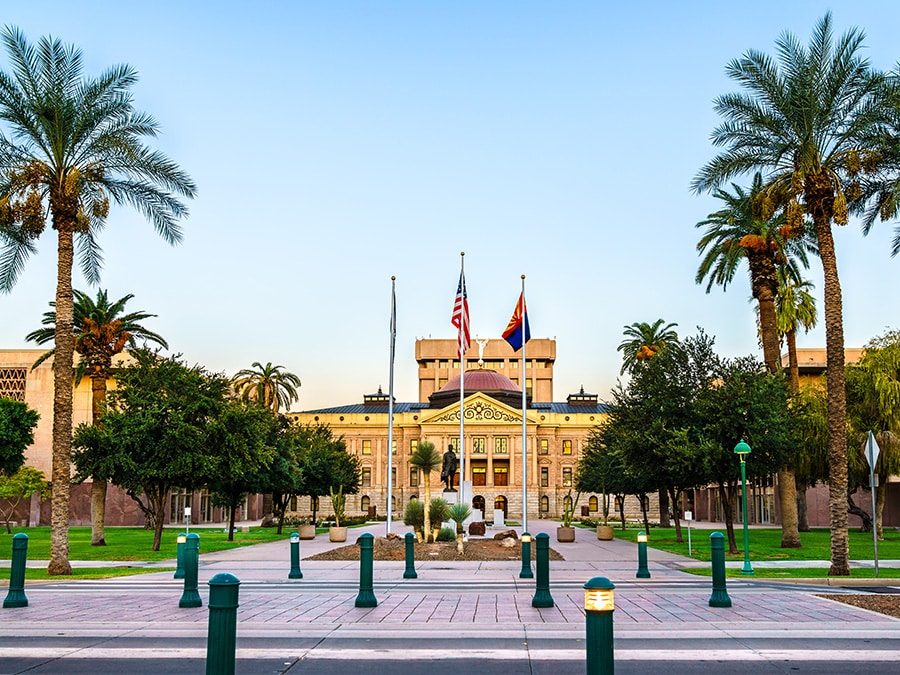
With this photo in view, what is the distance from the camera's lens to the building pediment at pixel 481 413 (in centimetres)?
11288

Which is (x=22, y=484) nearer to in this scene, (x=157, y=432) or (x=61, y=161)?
(x=157, y=432)

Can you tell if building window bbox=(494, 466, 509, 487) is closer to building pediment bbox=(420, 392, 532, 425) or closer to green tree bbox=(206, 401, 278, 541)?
building pediment bbox=(420, 392, 532, 425)

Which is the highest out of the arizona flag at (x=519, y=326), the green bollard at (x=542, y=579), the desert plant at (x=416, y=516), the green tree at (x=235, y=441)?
the arizona flag at (x=519, y=326)

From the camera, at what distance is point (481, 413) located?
114 meters

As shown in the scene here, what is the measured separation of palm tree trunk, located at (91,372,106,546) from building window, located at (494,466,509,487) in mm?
74554

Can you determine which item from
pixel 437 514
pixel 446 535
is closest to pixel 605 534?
pixel 446 535

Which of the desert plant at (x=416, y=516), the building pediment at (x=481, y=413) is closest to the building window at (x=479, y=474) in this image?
the building pediment at (x=481, y=413)

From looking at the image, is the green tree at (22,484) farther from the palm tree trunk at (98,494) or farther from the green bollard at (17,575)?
the green bollard at (17,575)

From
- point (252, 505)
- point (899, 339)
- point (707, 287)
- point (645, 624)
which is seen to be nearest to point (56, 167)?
point (645, 624)

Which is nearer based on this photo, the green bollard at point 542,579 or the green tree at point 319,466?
the green bollard at point 542,579

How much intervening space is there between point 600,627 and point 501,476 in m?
109

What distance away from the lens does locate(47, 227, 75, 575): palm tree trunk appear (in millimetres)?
23531

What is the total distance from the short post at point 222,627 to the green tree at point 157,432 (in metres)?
29.9

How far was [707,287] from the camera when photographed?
40.8m
